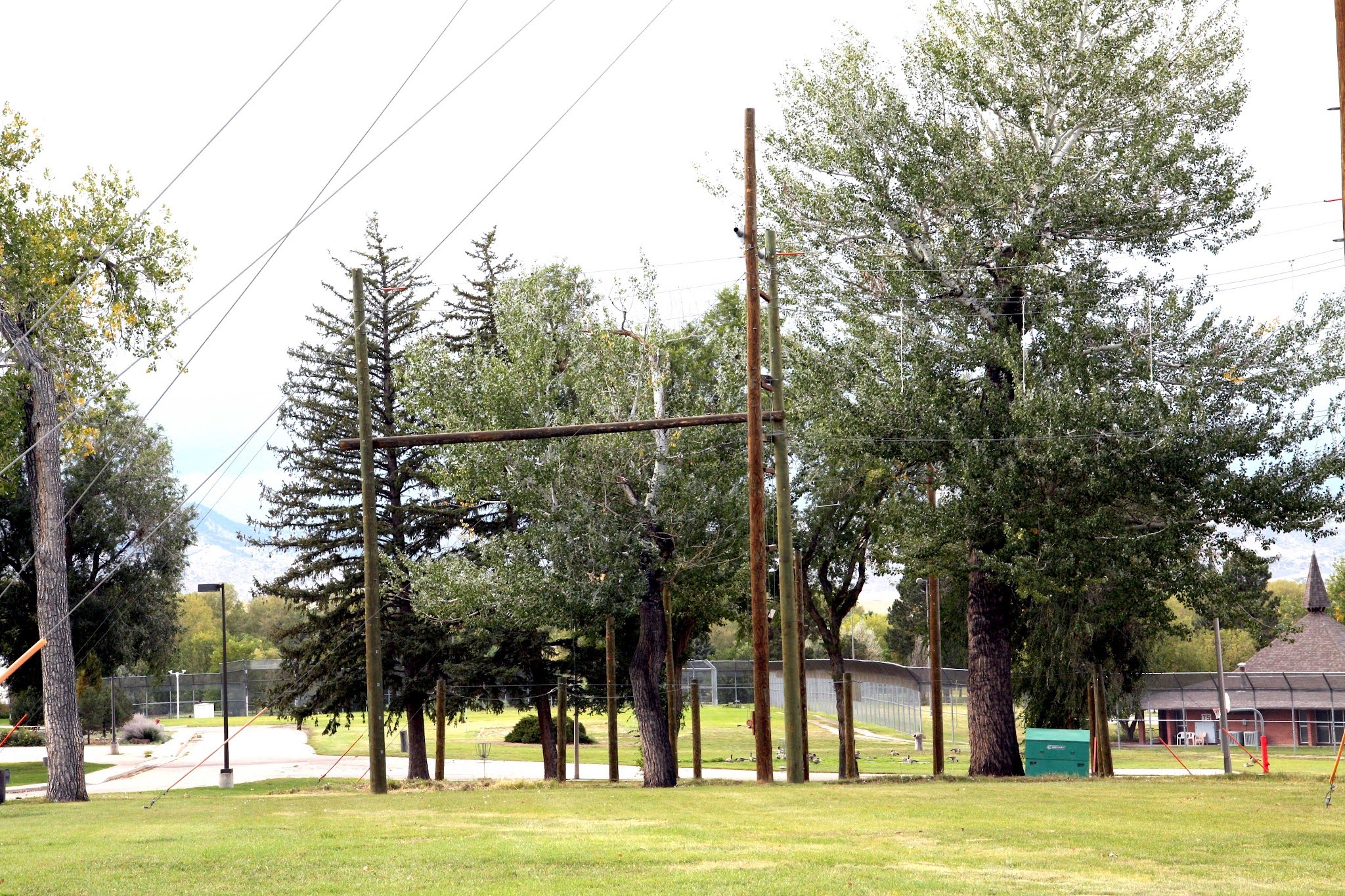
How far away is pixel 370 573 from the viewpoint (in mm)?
21953

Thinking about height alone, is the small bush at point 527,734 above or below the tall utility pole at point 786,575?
below

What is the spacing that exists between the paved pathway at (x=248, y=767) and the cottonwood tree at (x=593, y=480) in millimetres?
7649

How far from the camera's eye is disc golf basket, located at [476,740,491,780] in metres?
44.5

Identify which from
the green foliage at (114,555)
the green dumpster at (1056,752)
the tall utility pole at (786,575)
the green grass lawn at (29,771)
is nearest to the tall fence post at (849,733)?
the green dumpster at (1056,752)

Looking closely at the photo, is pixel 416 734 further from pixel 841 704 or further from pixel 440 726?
pixel 841 704

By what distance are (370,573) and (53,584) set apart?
387 inches

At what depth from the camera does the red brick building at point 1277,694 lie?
177 ft

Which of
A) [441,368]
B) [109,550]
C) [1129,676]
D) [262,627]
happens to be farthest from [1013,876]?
[262,627]

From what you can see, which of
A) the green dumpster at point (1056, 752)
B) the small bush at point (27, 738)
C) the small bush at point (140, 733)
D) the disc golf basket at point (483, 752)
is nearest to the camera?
the green dumpster at point (1056, 752)

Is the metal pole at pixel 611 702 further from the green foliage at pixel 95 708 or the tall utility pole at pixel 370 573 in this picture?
the green foliage at pixel 95 708

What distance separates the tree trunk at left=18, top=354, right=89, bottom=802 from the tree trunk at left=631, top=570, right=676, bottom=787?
12352mm

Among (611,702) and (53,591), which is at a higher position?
(53,591)

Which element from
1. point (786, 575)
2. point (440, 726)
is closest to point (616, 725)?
point (440, 726)

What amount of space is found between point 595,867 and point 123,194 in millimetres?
24185
